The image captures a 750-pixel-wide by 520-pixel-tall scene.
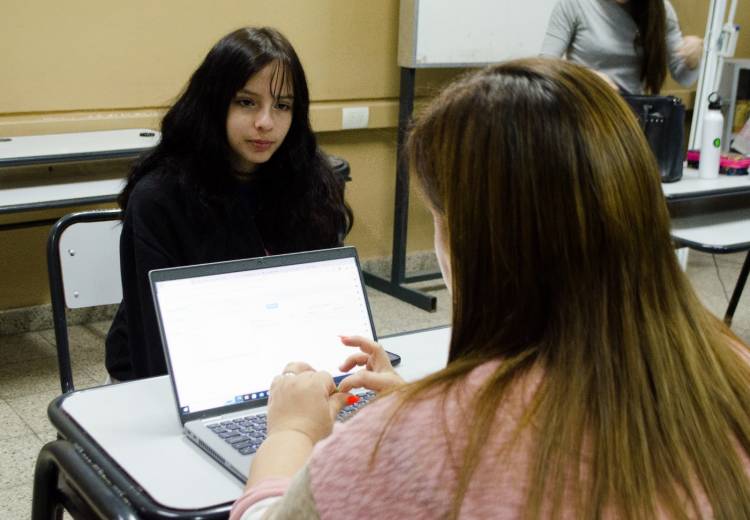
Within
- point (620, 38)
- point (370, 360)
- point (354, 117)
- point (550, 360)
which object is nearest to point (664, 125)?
point (620, 38)

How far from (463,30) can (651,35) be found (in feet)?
2.65

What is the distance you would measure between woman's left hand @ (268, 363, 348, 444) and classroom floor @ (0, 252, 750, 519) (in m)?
0.88

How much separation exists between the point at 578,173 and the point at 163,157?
1.21 m

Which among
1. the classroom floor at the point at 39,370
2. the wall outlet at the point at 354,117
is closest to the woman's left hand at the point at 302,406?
the classroom floor at the point at 39,370

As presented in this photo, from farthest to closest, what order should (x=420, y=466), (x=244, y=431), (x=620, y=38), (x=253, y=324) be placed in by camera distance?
(x=620, y=38), (x=253, y=324), (x=244, y=431), (x=420, y=466)

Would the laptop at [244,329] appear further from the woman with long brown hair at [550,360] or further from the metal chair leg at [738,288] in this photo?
the metal chair leg at [738,288]

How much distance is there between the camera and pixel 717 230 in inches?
111

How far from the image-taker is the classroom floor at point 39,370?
228 cm

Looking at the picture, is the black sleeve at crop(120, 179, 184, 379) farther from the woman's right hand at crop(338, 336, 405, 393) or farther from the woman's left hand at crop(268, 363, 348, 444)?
the woman's left hand at crop(268, 363, 348, 444)

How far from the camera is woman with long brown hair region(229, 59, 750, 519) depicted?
71 cm

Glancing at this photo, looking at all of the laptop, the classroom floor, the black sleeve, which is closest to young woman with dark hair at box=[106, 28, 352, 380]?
the black sleeve

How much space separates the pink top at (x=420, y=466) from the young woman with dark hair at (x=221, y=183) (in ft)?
3.14

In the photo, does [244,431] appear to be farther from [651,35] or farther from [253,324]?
[651,35]

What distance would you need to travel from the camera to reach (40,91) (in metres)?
3.12
